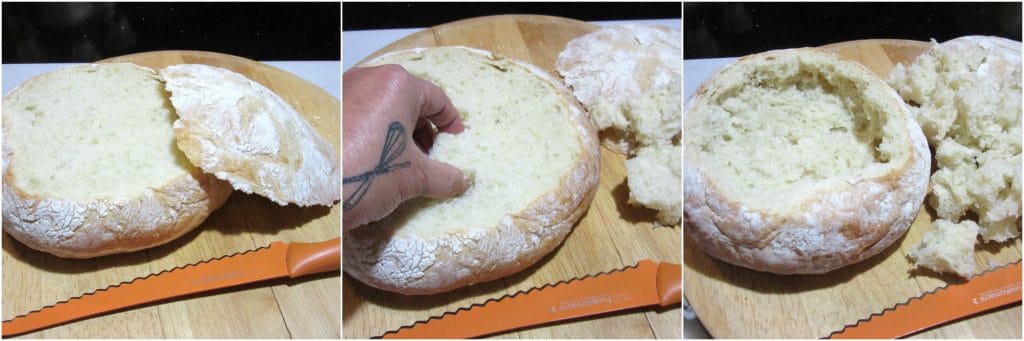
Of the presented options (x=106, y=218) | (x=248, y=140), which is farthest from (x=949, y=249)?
(x=106, y=218)

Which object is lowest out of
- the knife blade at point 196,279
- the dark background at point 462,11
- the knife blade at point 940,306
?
the knife blade at point 940,306

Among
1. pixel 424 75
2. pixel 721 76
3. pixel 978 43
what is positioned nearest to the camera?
pixel 721 76

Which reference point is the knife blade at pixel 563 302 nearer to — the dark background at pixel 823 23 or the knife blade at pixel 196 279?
the knife blade at pixel 196 279

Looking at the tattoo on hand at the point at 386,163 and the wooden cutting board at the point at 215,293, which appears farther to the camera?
the wooden cutting board at the point at 215,293

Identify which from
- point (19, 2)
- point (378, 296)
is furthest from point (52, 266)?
point (378, 296)

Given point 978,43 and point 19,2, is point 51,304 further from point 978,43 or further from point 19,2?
point 978,43

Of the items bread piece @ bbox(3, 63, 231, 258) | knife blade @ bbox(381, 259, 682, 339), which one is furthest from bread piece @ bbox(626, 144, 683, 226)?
bread piece @ bbox(3, 63, 231, 258)

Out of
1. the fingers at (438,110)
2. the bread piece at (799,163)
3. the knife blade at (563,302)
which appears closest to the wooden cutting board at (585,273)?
the knife blade at (563,302)
